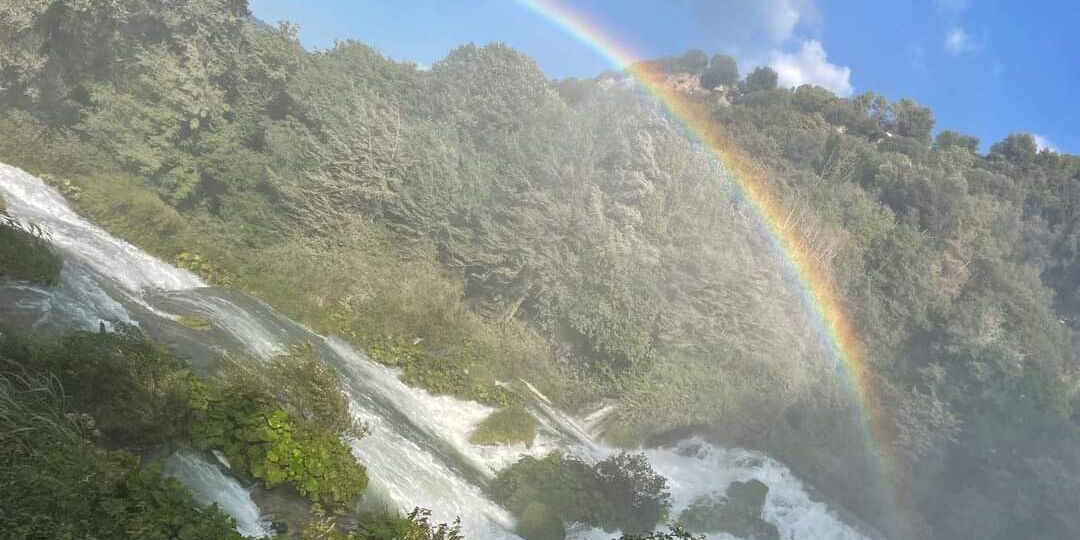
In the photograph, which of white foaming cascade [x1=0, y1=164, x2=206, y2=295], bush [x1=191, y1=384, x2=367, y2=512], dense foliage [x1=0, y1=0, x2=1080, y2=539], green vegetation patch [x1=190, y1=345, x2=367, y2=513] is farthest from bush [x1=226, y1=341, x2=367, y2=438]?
dense foliage [x1=0, y1=0, x2=1080, y2=539]

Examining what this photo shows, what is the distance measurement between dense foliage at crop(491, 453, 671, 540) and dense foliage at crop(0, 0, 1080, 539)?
492 cm

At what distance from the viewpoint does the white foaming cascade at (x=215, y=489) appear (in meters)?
9.00

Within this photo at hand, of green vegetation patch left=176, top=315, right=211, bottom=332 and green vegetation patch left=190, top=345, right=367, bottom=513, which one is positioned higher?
green vegetation patch left=190, top=345, right=367, bottom=513

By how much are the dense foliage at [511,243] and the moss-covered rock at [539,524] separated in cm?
716

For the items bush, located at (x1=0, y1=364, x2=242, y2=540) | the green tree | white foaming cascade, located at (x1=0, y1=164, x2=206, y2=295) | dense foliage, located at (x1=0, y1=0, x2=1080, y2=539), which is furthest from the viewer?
the green tree

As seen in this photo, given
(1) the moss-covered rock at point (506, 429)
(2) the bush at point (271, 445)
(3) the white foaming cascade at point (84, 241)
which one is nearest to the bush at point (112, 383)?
(2) the bush at point (271, 445)

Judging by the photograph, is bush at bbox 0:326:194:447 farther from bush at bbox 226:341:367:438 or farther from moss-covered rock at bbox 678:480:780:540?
moss-covered rock at bbox 678:480:780:540

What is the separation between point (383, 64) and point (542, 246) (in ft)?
52.5

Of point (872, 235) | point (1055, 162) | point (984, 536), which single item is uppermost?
point (1055, 162)

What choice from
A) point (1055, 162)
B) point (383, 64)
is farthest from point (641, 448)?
point (1055, 162)

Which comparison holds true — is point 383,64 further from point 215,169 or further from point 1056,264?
point 1056,264

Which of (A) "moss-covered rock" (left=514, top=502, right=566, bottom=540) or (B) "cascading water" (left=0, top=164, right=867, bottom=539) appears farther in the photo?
(A) "moss-covered rock" (left=514, top=502, right=566, bottom=540)

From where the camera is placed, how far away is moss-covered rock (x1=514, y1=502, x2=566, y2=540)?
1516cm

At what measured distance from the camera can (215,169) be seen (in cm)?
2720
